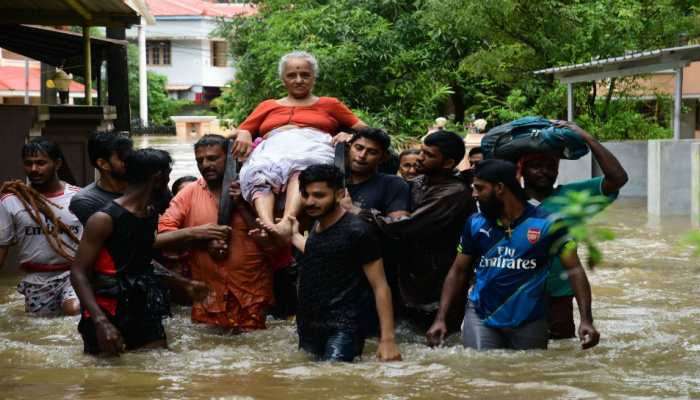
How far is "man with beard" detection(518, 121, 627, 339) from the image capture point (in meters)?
7.11

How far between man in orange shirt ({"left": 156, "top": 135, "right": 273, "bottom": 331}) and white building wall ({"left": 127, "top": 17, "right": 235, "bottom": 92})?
197 ft

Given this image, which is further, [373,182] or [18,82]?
[18,82]

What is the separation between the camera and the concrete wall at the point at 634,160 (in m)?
22.7

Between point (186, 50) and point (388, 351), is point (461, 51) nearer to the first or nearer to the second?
point (388, 351)

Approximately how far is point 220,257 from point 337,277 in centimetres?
151

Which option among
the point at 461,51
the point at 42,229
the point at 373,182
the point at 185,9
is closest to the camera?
the point at 373,182

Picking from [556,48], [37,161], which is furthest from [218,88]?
[37,161]

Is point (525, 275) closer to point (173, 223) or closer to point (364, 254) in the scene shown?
point (364, 254)

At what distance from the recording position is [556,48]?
23891mm

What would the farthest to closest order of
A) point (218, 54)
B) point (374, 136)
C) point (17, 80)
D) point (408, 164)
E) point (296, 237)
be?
point (218, 54), point (17, 80), point (408, 164), point (374, 136), point (296, 237)

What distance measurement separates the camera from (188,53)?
69250mm

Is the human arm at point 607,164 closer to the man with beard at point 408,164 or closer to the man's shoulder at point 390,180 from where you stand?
the man's shoulder at point 390,180

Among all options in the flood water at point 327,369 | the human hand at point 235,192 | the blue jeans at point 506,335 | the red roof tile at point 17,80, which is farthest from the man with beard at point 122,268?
the red roof tile at point 17,80

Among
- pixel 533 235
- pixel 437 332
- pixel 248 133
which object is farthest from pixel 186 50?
pixel 533 235
